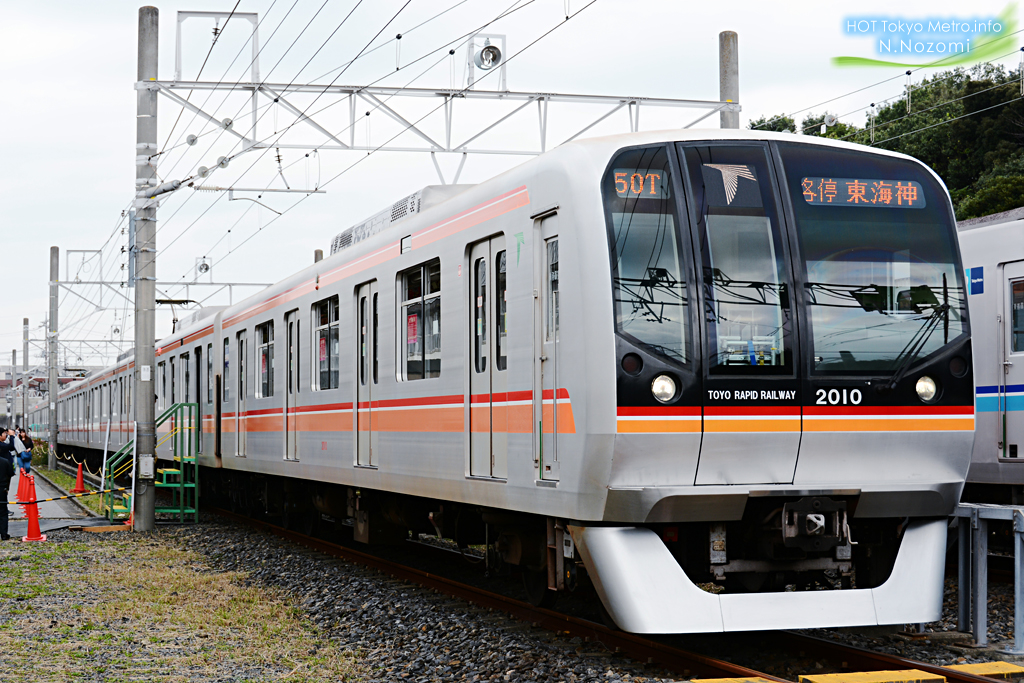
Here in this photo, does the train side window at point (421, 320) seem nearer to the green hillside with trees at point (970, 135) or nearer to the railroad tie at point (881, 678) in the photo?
the railroad tie at point (881, 678)

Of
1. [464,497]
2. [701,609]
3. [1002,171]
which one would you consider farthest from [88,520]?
[1002,171]

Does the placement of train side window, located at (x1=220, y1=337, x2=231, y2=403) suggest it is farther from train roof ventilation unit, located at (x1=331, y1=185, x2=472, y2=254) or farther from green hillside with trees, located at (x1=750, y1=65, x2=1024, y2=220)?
green hillside with trees, located at (x1=750, y1=65, x2=1024, y2=220)

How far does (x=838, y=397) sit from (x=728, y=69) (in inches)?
405

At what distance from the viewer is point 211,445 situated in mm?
17797

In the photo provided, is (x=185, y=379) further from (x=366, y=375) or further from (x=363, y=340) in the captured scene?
(x=366, y=375)

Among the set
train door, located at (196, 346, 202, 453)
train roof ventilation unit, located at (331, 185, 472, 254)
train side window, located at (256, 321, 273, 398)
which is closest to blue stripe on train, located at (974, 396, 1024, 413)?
train roof ventilation unit, located at (331, 185, 472, 254)

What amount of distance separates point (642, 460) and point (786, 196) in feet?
5.88

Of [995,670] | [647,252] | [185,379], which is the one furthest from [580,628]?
[185,379]

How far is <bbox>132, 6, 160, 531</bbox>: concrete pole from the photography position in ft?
52.1

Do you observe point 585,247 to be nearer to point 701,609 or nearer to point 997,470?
point 701,609

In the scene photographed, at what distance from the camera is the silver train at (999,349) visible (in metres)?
9.99

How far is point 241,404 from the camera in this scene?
15.8 m

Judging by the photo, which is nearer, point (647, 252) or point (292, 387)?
point (647, 252)

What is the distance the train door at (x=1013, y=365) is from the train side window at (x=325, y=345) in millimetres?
6187
